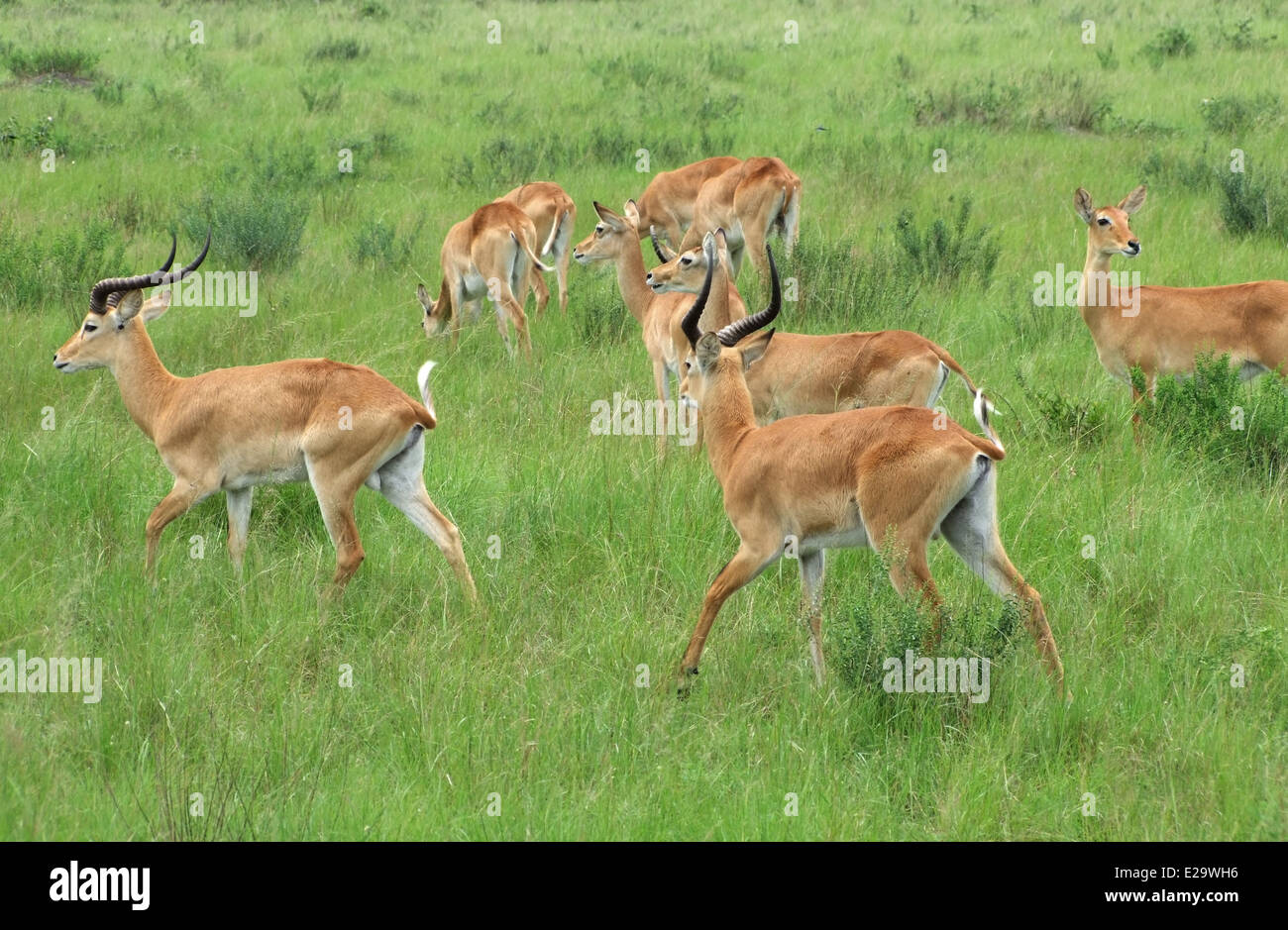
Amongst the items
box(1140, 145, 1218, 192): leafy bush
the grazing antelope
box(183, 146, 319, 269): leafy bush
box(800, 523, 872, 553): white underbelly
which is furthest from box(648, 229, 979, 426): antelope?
box(1140, 145, 1218, 192): leafy bush

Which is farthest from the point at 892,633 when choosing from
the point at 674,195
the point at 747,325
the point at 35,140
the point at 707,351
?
the point at 35,140

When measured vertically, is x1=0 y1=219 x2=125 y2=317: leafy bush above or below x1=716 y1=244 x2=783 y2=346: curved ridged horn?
below

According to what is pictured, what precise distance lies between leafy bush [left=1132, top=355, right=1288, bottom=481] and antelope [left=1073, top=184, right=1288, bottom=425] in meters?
0.23

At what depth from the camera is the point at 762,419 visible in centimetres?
771

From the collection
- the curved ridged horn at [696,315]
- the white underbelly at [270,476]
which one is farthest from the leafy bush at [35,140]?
the curved ridged horn at [696,315]

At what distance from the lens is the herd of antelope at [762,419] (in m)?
4.95

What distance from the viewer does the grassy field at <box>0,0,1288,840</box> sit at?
159 inches

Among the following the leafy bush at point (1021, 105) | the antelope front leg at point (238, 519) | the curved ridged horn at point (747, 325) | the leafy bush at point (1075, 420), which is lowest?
the antelope front leg at point (238, 519)

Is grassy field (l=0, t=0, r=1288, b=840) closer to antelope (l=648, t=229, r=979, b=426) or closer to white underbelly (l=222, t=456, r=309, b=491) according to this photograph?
white underbelly (l=222, t=456, r=309, b=491)

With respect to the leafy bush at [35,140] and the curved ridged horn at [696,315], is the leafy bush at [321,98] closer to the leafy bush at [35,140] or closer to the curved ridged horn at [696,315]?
the leafy bush at [35,140]

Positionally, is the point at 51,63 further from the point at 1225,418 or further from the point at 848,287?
the point at 1225,418

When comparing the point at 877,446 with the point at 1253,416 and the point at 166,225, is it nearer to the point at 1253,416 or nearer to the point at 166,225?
the point at 1253,416

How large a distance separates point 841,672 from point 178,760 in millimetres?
2125

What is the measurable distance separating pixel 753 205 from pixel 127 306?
6.03 metres
